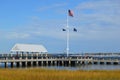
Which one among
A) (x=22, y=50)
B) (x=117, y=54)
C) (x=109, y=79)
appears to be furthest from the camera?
(x=117, y=54)

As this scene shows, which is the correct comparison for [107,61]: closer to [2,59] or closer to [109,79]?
[2,59]

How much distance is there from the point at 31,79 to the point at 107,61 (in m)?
79.0

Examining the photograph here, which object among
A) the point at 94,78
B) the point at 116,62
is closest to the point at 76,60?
the point at 116,62

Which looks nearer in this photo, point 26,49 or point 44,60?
point 44,60

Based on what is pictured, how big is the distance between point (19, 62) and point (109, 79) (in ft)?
193

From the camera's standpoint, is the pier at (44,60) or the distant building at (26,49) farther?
the distant building at (26,49)

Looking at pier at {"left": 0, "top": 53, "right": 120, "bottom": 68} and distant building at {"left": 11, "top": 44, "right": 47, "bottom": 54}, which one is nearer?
pier at {"left": 0, "top": 53, "right": 120, "bottom": 68}

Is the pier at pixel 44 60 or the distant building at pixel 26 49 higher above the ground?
the distant building at pixel 26 49

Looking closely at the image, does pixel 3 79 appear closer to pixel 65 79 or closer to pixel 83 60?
pixel 65 79

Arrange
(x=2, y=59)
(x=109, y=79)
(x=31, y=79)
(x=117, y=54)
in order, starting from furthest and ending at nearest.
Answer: (x=117, y=54) → (x=2, y=59) → (x=109, y=79) → (x=31, y=79)

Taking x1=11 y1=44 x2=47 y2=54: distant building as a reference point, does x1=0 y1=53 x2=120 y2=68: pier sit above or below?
below

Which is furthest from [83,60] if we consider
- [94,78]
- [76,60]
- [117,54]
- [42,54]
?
[94,78]

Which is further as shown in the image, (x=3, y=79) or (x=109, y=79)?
(x=109, y=79)

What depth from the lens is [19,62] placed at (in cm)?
9262
